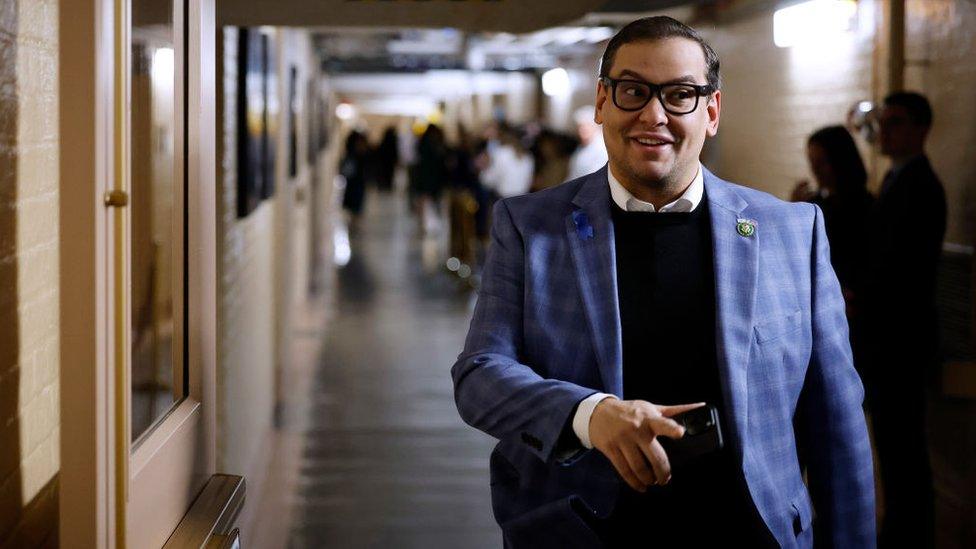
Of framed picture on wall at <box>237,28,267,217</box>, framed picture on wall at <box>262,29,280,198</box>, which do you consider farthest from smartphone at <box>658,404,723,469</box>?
framed picture on wall at <box>262,29,280,198</box>

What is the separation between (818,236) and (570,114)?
55.9ft

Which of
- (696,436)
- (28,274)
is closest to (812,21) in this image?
(696,436)

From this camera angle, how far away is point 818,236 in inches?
87.8

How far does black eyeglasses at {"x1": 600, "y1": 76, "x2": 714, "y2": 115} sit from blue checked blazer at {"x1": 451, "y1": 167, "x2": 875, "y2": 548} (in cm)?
17

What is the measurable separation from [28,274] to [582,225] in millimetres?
894

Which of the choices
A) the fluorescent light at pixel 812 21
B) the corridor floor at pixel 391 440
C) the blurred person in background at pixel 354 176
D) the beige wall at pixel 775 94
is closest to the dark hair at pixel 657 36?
the corridor floor at pixel 391 440

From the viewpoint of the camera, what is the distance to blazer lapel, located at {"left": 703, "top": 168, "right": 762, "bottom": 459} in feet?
6.77

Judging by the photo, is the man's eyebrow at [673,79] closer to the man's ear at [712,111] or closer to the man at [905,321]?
the man's ear at [712,111]

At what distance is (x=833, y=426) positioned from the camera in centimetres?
220

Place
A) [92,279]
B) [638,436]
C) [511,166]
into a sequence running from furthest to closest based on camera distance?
[511,166], [638,436], [92,279]

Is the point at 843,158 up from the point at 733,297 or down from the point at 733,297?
up

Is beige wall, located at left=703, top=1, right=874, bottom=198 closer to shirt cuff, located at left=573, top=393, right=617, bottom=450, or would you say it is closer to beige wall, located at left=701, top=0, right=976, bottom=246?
beige wall, located at left=701, top=0, right=976, bottom=246

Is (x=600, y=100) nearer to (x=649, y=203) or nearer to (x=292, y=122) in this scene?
(x=649, y=203)

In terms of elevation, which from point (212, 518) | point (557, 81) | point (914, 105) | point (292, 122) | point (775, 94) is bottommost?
point (212, 518)
